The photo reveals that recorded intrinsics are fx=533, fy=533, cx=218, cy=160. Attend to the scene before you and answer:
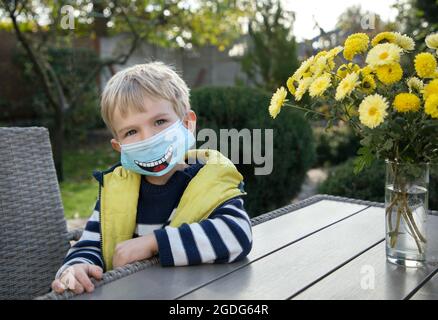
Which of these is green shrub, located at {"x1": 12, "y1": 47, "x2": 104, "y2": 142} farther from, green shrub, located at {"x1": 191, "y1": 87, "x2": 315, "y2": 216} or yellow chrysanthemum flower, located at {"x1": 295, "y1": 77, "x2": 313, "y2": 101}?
yellow chrysanthemum flower, located at {"x1": 295, "y1": 77, "x2": 313, "y2": 101}

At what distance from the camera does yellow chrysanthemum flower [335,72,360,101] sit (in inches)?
48.2

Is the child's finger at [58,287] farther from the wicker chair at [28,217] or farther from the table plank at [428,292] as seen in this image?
the table plank at [428,292]

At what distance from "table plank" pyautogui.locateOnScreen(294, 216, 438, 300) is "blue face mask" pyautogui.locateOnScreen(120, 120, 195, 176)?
21.9 inches

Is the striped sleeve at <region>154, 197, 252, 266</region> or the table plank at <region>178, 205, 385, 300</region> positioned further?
the striped sleeve at <region>154, 197, 252, 266</region>

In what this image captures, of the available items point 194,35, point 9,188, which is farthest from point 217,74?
point 9,188

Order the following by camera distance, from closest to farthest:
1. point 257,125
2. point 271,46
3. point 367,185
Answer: point 367,185
point 257,125
point 271,46

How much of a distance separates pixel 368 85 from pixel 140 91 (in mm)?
645

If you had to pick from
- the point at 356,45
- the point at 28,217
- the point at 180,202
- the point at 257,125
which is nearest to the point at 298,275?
the point at 180,202

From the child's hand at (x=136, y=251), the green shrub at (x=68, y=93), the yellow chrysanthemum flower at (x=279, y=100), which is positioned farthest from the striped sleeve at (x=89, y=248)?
the green shrub at (x=68, y=93)

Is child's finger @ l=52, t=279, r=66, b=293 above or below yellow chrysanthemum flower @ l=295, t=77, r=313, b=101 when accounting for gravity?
below

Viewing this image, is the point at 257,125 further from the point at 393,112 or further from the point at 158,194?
the point at 393,112

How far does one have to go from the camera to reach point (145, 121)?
1.55m

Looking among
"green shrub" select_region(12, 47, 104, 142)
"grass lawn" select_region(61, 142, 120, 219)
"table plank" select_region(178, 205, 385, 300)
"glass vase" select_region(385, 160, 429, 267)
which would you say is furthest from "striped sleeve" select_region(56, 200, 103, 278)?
"green shrub" select_region(12, 47, 104, 142)
